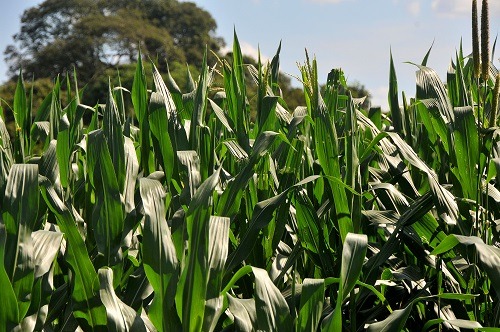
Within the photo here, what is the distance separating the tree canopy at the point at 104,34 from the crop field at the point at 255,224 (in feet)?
125

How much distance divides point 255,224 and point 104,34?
4220 centimetres

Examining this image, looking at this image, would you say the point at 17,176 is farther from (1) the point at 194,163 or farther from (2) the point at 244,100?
(2) the point at 244,100

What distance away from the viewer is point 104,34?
140ft

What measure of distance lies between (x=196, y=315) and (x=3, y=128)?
1.12 meters

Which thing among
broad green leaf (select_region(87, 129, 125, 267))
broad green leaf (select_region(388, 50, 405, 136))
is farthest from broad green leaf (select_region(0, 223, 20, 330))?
broad green leaf (select_region(388, 50, 405, 136))

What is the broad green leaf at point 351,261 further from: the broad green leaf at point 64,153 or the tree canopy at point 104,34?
the tree canopy at point 104,34

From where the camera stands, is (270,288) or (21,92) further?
(21,92)

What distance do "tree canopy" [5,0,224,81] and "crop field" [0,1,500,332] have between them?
125 feet

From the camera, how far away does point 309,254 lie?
2.00 m

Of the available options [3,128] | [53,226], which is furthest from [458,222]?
[3,128]

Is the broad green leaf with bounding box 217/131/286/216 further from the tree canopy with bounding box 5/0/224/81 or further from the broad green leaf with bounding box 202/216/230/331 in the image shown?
the tree canopy with bounding box 5/0/224/81

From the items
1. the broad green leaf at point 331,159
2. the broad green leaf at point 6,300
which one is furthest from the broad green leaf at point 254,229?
the broad green leaf at point 6,300

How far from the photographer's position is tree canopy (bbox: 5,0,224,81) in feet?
139

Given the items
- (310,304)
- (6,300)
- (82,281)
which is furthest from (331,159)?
(6,300)
